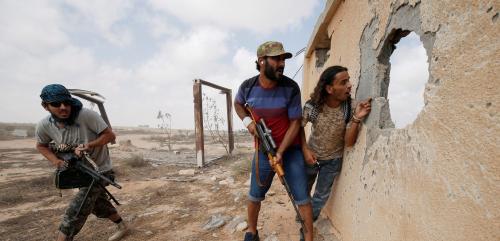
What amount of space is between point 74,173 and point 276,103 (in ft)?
6.98

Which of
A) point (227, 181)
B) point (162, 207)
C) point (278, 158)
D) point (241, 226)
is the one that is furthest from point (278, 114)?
point (227, 181)

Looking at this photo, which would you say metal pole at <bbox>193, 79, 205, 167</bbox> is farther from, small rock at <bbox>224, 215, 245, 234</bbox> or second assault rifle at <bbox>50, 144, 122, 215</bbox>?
second assault rifle at <bbox>50, 144, 122, 215</bbox>

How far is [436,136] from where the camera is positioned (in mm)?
1209

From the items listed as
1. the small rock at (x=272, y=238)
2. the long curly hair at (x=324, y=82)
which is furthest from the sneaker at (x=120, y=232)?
the long curly hair at (x=324, y=82)

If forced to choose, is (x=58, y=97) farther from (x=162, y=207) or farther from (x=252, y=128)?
(x=162, y=207)

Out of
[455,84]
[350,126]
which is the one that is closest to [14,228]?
[350,126]

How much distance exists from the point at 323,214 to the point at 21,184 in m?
6.92

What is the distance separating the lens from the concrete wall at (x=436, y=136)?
3.09 feet

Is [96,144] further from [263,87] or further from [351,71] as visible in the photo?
[351,71]

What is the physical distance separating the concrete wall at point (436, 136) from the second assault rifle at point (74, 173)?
2350 millimetres

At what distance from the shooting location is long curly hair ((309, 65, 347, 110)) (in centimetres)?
214

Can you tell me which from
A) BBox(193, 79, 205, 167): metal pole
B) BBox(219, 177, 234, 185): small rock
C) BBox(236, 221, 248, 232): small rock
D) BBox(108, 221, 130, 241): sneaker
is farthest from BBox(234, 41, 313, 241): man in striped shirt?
BBox(193, 79, 205, 167): metal pole

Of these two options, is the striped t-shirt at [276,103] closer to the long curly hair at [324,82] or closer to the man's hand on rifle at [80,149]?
the long curly hair at [324,82]

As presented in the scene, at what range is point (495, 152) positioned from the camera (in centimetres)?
90
